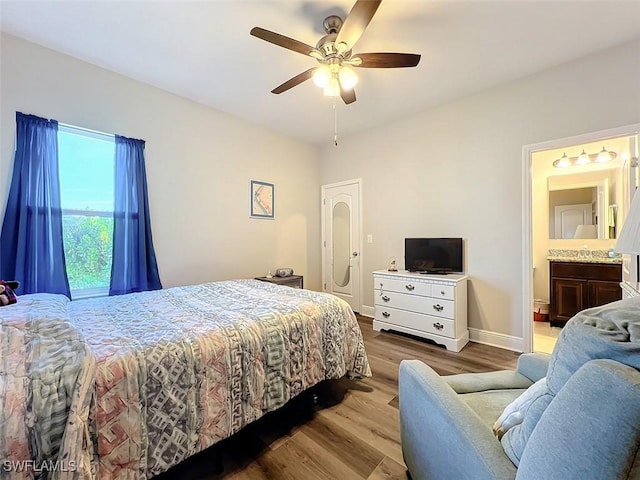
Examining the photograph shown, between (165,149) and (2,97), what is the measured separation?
1176 millimetres

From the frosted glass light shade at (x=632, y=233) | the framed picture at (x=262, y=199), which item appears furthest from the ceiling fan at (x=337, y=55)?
the framed picture at (x=262, y=199)

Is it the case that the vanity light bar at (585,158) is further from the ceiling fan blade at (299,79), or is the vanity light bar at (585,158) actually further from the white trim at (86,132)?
the white trim at (86,132)

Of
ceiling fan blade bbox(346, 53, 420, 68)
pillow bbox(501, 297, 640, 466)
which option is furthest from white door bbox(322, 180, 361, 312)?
pillow bbox(501, 297, 640, 466)

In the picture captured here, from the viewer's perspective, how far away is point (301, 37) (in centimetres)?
215

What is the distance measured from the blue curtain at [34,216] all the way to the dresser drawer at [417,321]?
3263 mm

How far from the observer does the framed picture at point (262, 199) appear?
3811mm

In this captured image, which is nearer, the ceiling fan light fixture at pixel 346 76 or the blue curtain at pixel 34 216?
the ceiling fan light fixture at pixel 346 76

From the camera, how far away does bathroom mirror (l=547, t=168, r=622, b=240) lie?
3.39 m

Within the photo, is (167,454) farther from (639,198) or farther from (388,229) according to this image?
(388,229)

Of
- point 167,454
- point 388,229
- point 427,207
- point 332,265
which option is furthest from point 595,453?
point 332,265

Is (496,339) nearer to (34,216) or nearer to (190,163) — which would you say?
(190,163)

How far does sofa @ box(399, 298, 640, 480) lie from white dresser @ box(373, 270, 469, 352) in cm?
171

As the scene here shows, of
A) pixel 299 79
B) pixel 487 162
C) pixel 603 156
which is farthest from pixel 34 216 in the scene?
pixel 603 156

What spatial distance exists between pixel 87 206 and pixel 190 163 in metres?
1.10
